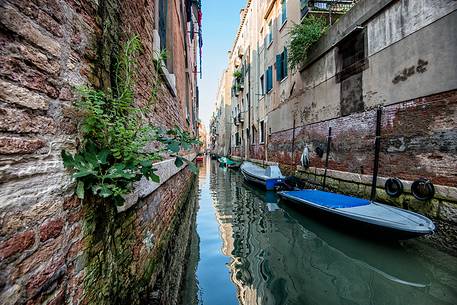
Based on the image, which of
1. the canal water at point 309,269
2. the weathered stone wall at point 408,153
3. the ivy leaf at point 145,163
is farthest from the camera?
the weathered stone wall at point 408,153

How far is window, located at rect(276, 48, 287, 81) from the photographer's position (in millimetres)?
11672

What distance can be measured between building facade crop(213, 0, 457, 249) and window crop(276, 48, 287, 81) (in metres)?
0.09

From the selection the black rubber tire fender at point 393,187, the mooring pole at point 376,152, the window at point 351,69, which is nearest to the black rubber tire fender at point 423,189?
the black rubber tire fender at point 393,187

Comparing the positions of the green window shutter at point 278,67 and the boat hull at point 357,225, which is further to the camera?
the green window shutter at point 278,67

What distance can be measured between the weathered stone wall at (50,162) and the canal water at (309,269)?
6.35 ft

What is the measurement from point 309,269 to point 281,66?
1033 cm

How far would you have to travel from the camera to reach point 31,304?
1045 millimetres

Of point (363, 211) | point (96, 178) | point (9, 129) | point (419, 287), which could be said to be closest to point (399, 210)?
point (363, 211)

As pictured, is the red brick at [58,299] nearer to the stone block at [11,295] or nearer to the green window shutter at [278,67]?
the stone block at [11,295]

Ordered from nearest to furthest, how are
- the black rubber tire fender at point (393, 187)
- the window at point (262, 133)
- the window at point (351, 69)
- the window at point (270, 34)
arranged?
1. the black rubber tire fender at point (393, 187)
2. the window at point (351, 69)
3. the window at point (270, 34)
4. the window at point (262, 133)

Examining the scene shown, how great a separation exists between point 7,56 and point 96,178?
0.73 metres

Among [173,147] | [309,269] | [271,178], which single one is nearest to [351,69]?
[271,178]

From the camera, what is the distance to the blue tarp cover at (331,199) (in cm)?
527

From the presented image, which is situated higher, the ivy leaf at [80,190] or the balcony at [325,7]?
the balcony at [325,7]
